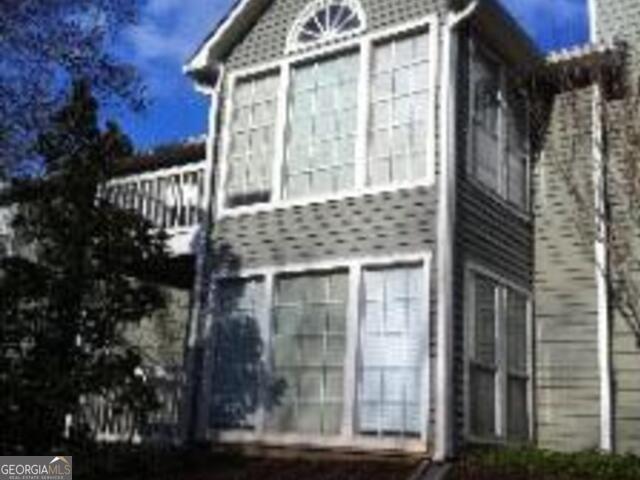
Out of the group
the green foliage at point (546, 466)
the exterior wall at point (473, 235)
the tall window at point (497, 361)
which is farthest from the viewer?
the tall window at point (497, 361)

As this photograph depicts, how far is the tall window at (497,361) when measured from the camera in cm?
1398

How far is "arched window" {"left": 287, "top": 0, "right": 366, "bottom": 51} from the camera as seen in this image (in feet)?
51.8

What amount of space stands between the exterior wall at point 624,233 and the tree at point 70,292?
6.96 m

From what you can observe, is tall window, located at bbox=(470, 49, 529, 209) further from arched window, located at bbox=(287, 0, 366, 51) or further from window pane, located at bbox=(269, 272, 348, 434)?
Answer: window pane, located at bbox=(269, 272, 348, 434)

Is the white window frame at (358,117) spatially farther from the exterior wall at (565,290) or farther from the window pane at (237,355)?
the exterior wall at (565,290)

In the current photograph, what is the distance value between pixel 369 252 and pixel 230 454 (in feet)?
11.8

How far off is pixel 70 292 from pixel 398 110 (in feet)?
17.6

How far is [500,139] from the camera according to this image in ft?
51.8

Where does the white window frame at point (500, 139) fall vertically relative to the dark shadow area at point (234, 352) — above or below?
above

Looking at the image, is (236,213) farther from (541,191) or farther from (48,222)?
(541,191)

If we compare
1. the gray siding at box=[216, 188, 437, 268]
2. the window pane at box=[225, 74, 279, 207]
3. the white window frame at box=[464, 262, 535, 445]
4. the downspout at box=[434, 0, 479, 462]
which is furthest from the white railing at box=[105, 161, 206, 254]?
the white window frame at box=[464, 262, 535, 445]

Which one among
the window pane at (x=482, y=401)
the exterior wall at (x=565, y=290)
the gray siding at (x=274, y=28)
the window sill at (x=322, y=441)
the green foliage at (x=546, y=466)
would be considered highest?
the gray siding at (x=274, y=28)

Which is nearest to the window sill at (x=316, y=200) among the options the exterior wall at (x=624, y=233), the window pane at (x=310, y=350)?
the window pane at (x=310, y=350)

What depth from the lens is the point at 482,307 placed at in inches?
568
